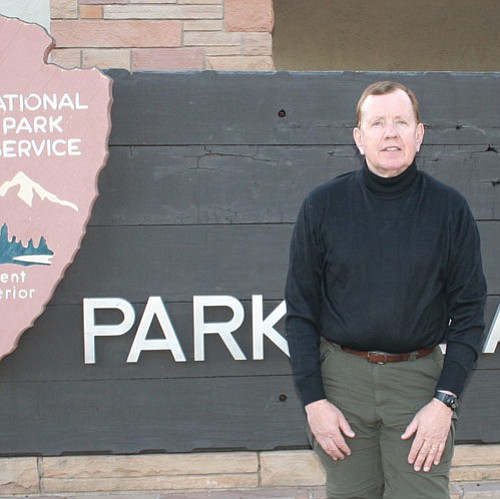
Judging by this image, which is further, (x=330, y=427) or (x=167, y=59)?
(x=167, y=59)

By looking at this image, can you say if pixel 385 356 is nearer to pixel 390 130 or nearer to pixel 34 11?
pixel 390 130

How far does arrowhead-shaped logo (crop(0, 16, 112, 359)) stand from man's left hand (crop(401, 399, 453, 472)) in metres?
1.61

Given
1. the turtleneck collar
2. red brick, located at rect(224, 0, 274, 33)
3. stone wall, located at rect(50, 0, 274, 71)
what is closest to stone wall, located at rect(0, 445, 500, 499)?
the turtleneck collar

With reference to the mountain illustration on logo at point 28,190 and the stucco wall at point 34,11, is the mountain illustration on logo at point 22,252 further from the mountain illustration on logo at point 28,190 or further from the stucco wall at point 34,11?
the stucco wall at point 34,11

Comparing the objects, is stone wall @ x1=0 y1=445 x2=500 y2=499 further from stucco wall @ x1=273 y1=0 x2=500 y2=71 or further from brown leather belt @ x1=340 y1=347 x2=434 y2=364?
stucco wall @ x1=273 y1=0 x2=500 y2=71

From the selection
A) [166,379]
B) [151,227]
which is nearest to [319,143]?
[151,227]

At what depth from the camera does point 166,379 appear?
11.1 feet

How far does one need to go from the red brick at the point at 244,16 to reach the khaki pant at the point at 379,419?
1.95 metres

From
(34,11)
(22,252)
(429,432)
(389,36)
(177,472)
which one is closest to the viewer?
(429,432)

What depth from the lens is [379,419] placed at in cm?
232

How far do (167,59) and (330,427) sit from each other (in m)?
2.17

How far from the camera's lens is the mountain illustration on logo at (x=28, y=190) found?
10.7ft

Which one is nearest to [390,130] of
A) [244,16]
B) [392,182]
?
[392,182]

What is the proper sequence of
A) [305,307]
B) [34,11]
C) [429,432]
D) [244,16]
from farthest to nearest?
1. [34,11]
2. [244,16]
3. [305,307]
4. [429,432]
